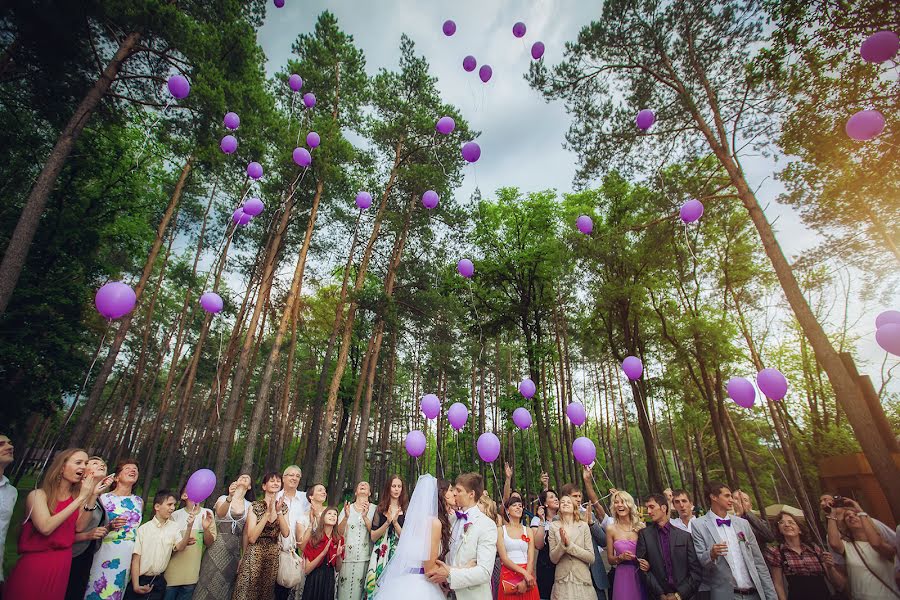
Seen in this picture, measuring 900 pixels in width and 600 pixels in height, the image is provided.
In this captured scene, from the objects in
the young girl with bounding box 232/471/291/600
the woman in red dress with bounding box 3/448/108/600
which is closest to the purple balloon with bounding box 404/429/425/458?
the young girl with bounding box 232/471/291/600

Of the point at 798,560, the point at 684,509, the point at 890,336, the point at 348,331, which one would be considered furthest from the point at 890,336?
the point at 348,331

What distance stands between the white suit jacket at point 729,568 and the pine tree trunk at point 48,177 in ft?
34.8

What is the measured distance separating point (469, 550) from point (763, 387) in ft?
17.5

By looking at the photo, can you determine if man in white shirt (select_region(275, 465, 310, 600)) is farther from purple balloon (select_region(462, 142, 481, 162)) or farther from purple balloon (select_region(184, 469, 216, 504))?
purple balloon (select_region(462, 142, 481, 162))

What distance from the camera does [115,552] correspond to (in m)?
3.22

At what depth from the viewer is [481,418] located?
2372 centimetres

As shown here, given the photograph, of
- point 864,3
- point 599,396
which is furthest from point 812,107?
point 599,396

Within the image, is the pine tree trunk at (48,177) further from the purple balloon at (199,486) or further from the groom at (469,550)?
the groom at (469,550)

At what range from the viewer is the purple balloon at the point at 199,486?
4.10m

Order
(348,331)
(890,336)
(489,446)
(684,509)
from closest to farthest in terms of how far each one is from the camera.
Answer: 1. (684,509)
2. (890,336)
3. (489,446)
4. (348,331)

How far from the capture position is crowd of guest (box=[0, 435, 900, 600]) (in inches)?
129

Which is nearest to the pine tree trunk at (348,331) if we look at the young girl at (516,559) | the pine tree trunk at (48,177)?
the pine tree trunk at (48,177)

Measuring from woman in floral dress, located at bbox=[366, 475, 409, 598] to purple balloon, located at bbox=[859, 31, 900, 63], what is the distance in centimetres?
794

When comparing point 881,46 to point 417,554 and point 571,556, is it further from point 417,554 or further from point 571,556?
point 417,554
